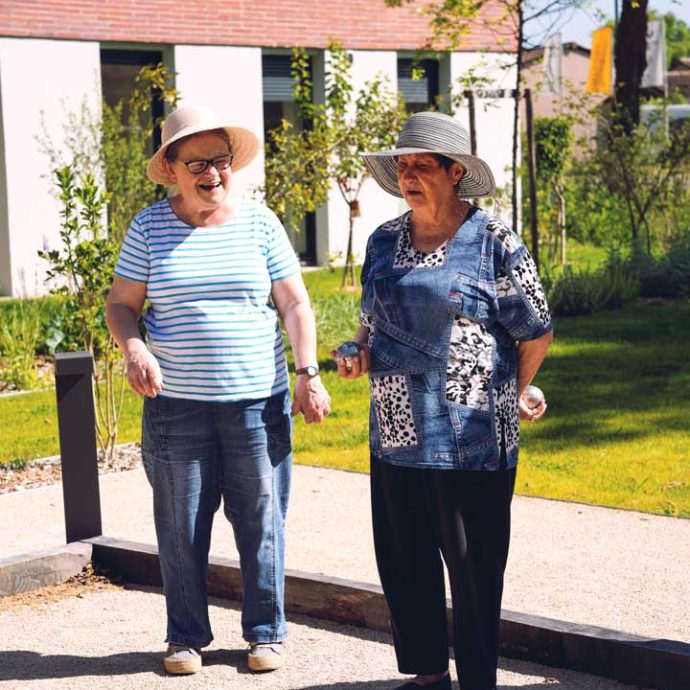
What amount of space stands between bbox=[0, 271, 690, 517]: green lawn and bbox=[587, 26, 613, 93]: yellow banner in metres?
34.1

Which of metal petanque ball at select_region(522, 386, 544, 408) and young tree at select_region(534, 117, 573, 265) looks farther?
young tree at select_region(534, 117, 573, 265)

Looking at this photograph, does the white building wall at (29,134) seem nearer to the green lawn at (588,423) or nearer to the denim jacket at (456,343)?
the green lawn at (588,423)

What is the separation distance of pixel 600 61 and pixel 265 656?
43966mm

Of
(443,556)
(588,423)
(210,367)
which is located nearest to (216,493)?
(210,367)

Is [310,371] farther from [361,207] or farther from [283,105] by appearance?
[283,105]

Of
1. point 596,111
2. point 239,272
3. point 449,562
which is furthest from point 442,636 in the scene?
point 596,111

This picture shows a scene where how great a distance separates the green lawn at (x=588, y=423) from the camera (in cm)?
770

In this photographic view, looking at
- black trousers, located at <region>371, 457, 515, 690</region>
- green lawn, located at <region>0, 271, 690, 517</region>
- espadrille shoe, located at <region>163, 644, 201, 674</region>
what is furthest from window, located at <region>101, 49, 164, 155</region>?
black trousers, located at <region>371, 457, 515, 690</region>

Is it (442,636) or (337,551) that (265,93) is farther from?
(442,636)

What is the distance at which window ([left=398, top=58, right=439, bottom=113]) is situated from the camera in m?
25.5

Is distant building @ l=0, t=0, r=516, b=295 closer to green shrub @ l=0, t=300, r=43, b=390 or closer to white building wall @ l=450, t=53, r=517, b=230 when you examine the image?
white building wall @ l=450, t=53, r=517, b=230

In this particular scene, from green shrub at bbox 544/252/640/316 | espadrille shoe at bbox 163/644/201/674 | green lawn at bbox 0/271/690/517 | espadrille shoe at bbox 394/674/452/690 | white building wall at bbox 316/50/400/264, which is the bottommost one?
green lawn at bbox 0/271/690/517

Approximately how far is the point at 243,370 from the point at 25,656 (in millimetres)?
1420

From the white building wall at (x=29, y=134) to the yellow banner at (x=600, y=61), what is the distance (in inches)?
1114
